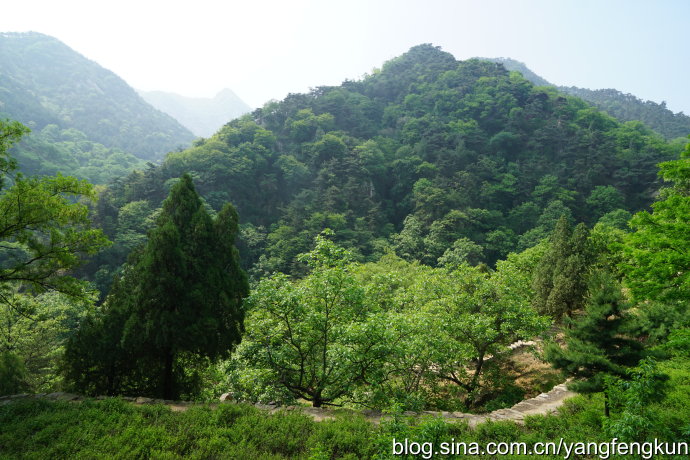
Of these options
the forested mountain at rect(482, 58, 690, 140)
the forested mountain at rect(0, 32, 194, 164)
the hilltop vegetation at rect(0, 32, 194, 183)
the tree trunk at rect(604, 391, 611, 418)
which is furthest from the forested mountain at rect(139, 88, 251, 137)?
the tree trunk at rect(604, 391, 611, 418)

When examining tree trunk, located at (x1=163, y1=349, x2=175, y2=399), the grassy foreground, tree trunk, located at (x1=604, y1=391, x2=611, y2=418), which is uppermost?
tree trunk, located at (x1=604, y1=391, x2=611, y2=418)

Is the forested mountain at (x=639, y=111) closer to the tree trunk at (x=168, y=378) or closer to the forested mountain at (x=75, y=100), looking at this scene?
the tree trunk at (x=168, y=378)

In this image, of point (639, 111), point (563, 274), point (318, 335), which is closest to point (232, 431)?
point (318, 335)

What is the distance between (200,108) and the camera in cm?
17312

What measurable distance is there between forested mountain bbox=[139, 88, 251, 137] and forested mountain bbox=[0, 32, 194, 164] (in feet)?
143

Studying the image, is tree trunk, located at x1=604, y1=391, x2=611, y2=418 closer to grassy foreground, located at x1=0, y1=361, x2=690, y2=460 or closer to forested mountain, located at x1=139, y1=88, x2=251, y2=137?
grassy foreground, located at x1=0, y1=361, x2=690, y2=460

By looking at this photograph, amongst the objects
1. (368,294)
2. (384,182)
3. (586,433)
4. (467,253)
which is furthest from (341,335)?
(384,182)

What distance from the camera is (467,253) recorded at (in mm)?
34688

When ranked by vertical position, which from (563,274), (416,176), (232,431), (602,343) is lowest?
(232,431)

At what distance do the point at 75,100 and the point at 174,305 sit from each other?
105 meters

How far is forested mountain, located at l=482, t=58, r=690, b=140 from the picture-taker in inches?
2544

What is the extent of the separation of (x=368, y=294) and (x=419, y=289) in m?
4.10

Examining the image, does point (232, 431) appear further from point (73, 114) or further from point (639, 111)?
point (73, 114)

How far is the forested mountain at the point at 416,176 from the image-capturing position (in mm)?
38188
